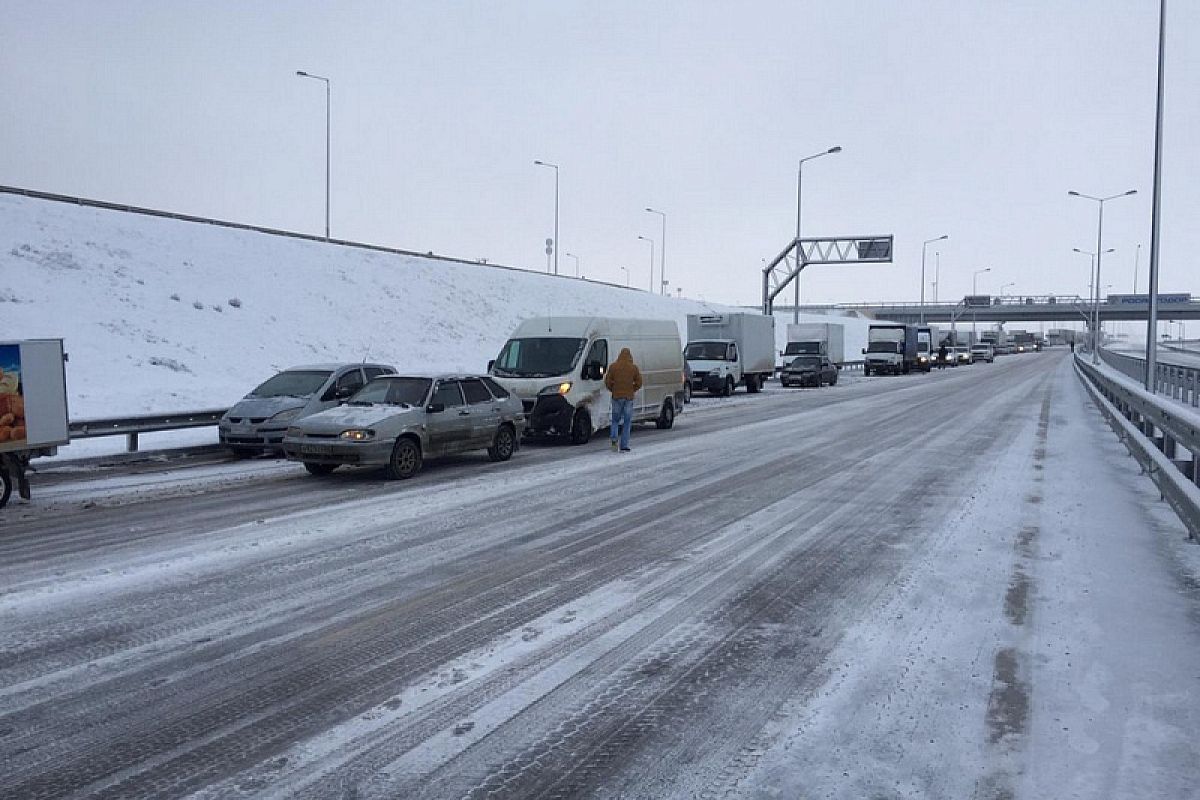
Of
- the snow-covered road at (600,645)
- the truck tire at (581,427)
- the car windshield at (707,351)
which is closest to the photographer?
the snow-covered road at (600,645)

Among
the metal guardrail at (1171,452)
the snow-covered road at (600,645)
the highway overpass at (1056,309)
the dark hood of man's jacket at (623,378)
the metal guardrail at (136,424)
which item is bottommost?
the snow-covered road at (600,645)

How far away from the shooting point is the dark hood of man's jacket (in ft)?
50.9

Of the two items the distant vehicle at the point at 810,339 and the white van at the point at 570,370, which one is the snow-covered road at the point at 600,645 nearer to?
the white van at the point at 570,370

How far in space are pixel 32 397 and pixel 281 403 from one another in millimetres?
5021

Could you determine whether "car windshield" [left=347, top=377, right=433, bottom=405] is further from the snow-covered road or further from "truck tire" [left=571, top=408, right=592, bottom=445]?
"truck tire" [left=571, top=408, right=592, bottom=445]

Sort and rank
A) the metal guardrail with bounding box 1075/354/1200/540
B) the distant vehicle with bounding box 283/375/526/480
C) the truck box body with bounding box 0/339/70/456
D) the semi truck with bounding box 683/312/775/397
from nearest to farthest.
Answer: the metal guardrail with bounding box 1075/354/1200/540 → the truck box body with bounding box 0/339/70/456 → the distant vehicle with bounding box 283/375/526/480 → the semi truck with bounding box 683/312/775/397

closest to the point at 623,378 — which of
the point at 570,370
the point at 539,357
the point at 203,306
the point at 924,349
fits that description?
the point at 570,370

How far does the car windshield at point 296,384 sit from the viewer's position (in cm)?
1584

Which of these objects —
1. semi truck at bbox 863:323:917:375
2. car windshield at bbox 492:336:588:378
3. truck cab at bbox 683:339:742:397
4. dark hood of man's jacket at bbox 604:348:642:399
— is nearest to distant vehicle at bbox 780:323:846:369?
semi truck at bbox 863:323:917:375

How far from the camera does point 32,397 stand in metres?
10.4

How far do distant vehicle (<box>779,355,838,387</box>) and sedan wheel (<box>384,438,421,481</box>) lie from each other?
28938 mm

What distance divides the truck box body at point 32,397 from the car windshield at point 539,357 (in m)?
7.70

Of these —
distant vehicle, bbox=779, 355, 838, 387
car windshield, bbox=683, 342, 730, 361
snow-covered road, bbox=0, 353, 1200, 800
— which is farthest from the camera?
distant vehicle, bbox=779, 355, 838, 387

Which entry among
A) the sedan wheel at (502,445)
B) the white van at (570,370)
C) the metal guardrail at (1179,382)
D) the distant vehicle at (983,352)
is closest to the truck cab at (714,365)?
the metal guardrail at (1179,382)
